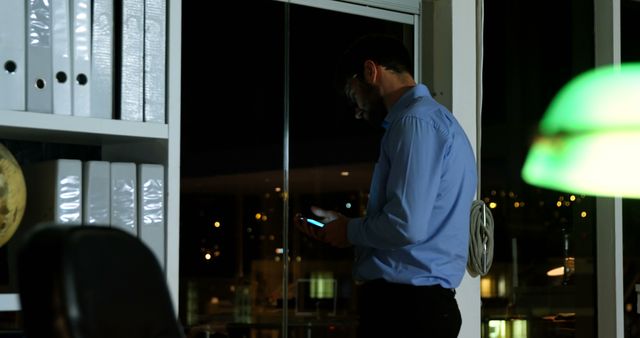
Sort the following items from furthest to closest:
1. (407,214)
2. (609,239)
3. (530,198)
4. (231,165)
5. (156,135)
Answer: (609,239) → (530,198) → (231,165) → (407,214) → (156,135)

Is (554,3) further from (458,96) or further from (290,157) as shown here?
(290,157)

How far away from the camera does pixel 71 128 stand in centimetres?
269

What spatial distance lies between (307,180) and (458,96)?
691mm

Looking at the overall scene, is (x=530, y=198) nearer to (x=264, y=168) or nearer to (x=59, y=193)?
(x=264, y=168)

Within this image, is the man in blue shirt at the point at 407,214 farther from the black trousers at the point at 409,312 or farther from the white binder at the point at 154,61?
the white binder at the point at 154,61

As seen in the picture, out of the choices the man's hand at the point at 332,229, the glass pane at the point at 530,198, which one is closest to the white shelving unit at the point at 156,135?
the man's hand at the point at 332,229

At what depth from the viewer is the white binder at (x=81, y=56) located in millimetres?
2715

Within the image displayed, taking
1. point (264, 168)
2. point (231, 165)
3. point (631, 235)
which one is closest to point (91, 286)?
point (231, 165)

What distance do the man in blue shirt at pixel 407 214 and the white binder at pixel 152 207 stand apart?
0.56m

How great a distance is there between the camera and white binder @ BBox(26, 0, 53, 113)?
265 cm

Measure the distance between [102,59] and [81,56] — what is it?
6 cm

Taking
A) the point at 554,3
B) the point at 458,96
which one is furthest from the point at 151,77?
the point at 554,3

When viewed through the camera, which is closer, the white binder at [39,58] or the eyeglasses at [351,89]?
the white binder at [39,58]

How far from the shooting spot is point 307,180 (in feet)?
13.5
